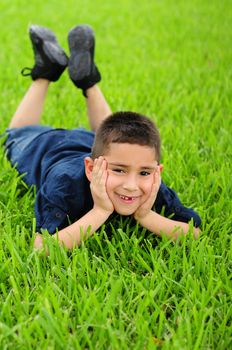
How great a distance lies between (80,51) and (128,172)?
4.70ft

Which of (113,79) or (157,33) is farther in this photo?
(157,33)

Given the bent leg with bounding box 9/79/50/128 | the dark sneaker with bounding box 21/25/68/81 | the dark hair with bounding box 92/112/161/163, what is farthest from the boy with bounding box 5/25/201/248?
the dark sneaker with bounding box 21/25/68/81

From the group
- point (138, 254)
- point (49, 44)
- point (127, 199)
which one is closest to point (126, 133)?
point (127, 199)

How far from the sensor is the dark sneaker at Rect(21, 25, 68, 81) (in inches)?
135

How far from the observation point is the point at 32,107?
3.42 meters

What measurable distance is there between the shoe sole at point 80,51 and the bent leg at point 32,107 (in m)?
0.25

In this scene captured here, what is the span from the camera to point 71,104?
3967mm

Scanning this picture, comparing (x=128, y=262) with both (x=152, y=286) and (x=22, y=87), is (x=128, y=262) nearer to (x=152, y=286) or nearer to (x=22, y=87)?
(x=152, y=286)

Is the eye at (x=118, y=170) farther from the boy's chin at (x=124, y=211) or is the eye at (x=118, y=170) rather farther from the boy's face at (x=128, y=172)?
the boy's chin at (x=124, y=211)

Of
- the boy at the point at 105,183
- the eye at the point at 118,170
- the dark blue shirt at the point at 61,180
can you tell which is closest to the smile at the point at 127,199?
the boy at the point at 105,183

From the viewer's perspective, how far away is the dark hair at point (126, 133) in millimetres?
2193

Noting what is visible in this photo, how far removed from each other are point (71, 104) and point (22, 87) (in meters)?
0.51

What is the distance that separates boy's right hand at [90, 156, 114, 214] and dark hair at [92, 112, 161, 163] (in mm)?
59

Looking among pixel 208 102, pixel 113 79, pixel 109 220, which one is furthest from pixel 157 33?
pixel 109 220
